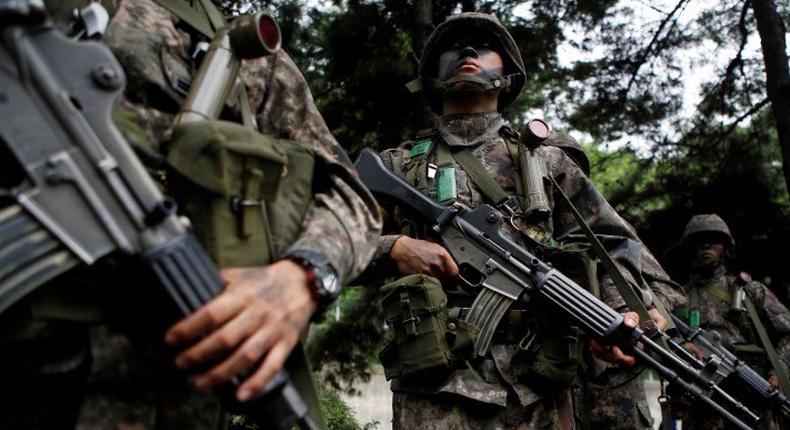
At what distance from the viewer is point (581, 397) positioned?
4.48 metres

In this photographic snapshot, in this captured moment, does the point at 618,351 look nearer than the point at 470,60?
Yes

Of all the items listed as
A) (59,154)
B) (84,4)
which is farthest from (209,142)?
(84,4)

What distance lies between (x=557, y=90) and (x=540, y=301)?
17.5 feet

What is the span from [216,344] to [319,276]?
280 mm

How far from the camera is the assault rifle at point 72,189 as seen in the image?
135 centimetres

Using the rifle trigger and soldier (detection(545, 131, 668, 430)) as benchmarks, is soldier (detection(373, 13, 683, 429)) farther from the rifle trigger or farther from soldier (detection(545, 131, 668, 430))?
soldier (detection(545, 131, 668, 430))

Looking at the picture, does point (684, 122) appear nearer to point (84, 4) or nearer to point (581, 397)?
point (581, 397)

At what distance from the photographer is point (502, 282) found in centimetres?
367

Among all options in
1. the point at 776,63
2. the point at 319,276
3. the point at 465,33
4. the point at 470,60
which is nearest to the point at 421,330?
the point at 470,60

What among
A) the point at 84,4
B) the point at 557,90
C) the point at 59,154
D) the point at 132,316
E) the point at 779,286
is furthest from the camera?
the point at 779,286

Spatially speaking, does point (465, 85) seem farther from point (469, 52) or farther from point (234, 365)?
point (234, 365)

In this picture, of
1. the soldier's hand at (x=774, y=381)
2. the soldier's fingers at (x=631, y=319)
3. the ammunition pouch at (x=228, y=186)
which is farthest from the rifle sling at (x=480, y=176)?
the soldier's hand at (x=774, y=381)

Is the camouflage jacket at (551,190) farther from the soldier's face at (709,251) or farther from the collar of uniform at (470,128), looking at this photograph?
the soldier's face at (709,251)

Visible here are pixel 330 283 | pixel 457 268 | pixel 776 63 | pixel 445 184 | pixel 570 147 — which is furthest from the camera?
pixel 776 63
